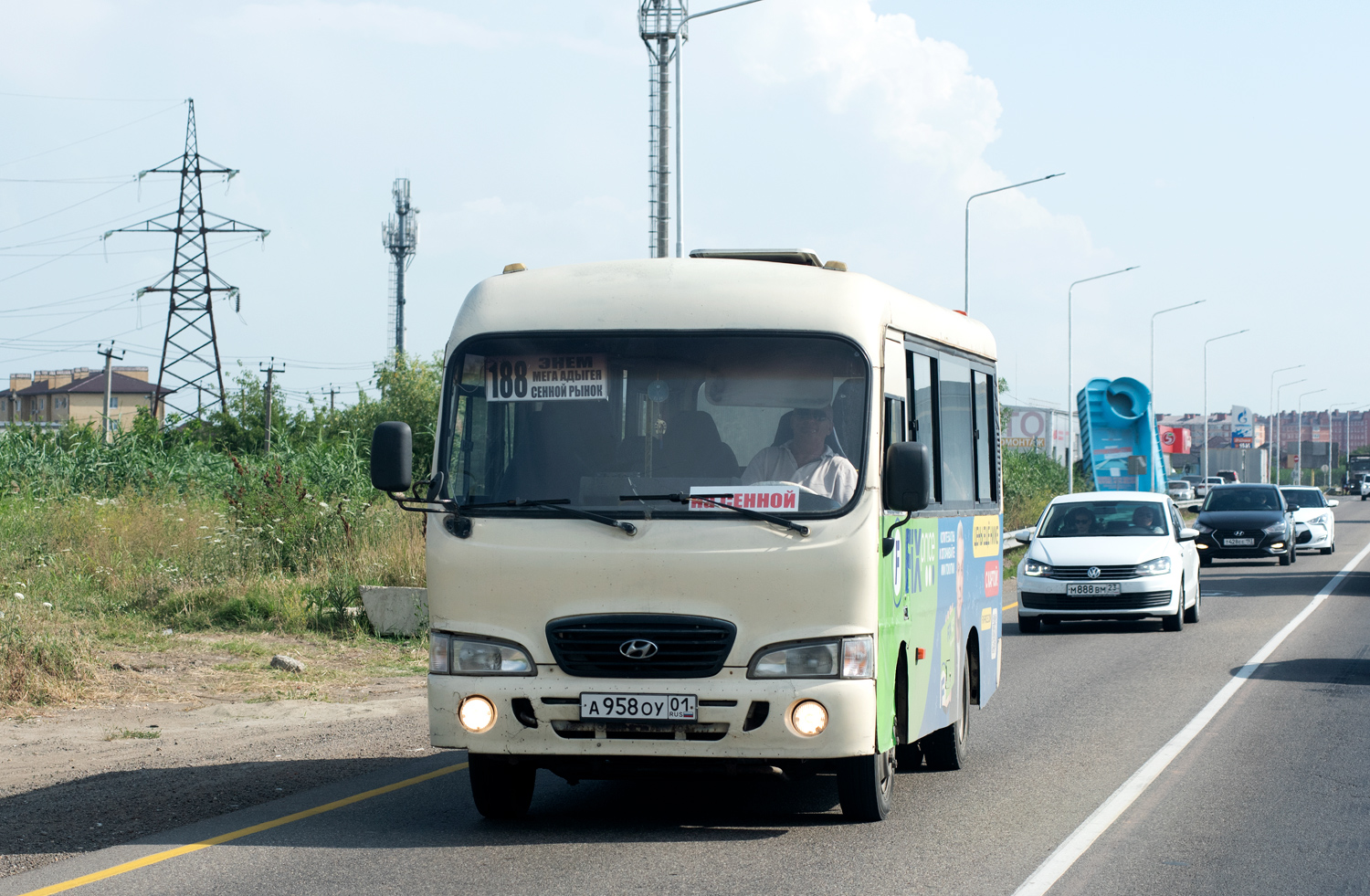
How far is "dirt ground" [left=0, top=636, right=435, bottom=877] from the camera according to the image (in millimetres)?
7961

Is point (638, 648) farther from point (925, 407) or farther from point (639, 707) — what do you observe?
point (925, 407)

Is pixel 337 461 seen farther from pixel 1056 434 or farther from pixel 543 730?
pixel 1056 434

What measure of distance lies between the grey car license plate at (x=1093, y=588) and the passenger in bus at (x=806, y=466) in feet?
39.1

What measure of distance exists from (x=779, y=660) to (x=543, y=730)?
1.10m

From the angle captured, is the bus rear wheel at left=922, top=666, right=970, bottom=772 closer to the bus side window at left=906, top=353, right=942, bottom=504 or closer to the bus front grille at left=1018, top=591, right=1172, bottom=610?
the bus side window at left=906, top=353, right=942, bottom=504

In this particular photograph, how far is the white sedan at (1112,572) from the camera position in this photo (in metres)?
18.2

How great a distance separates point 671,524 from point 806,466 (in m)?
0.67

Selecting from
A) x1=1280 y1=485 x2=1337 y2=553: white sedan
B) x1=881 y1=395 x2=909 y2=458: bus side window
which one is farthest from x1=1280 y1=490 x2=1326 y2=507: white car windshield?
x1=881 y1=395 x2=909 y2=458: bus side window

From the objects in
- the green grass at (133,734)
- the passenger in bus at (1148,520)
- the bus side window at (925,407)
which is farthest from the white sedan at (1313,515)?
the green grass at (133,734)

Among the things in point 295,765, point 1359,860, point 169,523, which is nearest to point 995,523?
point 1359,860

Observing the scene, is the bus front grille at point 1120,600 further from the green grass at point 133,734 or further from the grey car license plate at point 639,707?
the grey car license plate at point 639,707

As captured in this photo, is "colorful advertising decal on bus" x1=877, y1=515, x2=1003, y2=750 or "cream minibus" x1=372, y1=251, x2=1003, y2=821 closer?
"cream minibus" x1=372, y1=251, x2=1003, y2=821

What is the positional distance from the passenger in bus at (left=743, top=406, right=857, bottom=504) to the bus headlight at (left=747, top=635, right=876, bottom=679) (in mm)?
641

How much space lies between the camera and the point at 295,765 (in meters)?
9.53
